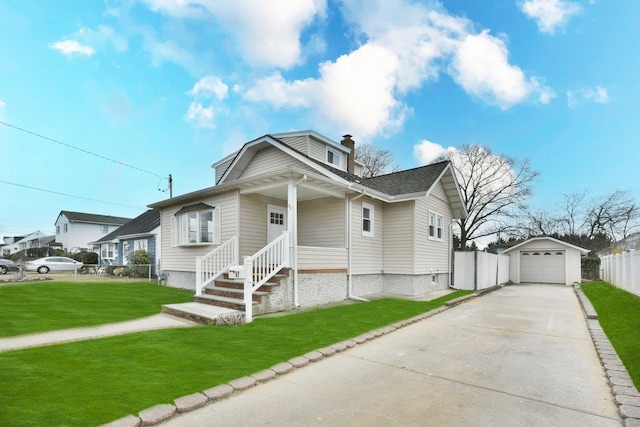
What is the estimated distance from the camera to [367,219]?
485 inches

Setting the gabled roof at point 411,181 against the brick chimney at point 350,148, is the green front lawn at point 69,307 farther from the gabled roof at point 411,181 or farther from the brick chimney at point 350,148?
the brick chimney at point 350,148

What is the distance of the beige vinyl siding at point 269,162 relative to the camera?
13242mm

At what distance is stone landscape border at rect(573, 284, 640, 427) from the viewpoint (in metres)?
3.22

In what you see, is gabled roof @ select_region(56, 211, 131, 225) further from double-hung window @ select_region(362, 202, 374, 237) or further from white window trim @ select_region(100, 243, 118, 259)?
double-hung window @ select_region(362, 202, 374, 237)

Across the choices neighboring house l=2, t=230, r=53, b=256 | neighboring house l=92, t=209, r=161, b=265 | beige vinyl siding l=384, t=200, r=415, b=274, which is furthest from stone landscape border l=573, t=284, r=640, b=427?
neighboring house l=2, t=230, r=53, b=256

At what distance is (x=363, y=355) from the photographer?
519 cm

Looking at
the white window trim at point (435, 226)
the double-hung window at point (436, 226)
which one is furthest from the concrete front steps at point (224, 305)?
the double-hung window at point (436, 226)

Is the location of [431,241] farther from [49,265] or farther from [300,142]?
[49,265]

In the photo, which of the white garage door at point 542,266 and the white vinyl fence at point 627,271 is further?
the white garage door at point 542,266

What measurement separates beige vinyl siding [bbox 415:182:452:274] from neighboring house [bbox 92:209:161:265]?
680 inches

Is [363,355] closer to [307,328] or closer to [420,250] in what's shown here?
[307,328]

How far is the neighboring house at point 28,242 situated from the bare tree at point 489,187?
53595 millimetres

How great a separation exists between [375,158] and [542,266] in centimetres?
1689

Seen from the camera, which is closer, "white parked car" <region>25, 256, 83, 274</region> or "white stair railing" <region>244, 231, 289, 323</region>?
"white stair railing" <region>244, 231, 289, 323</region>
